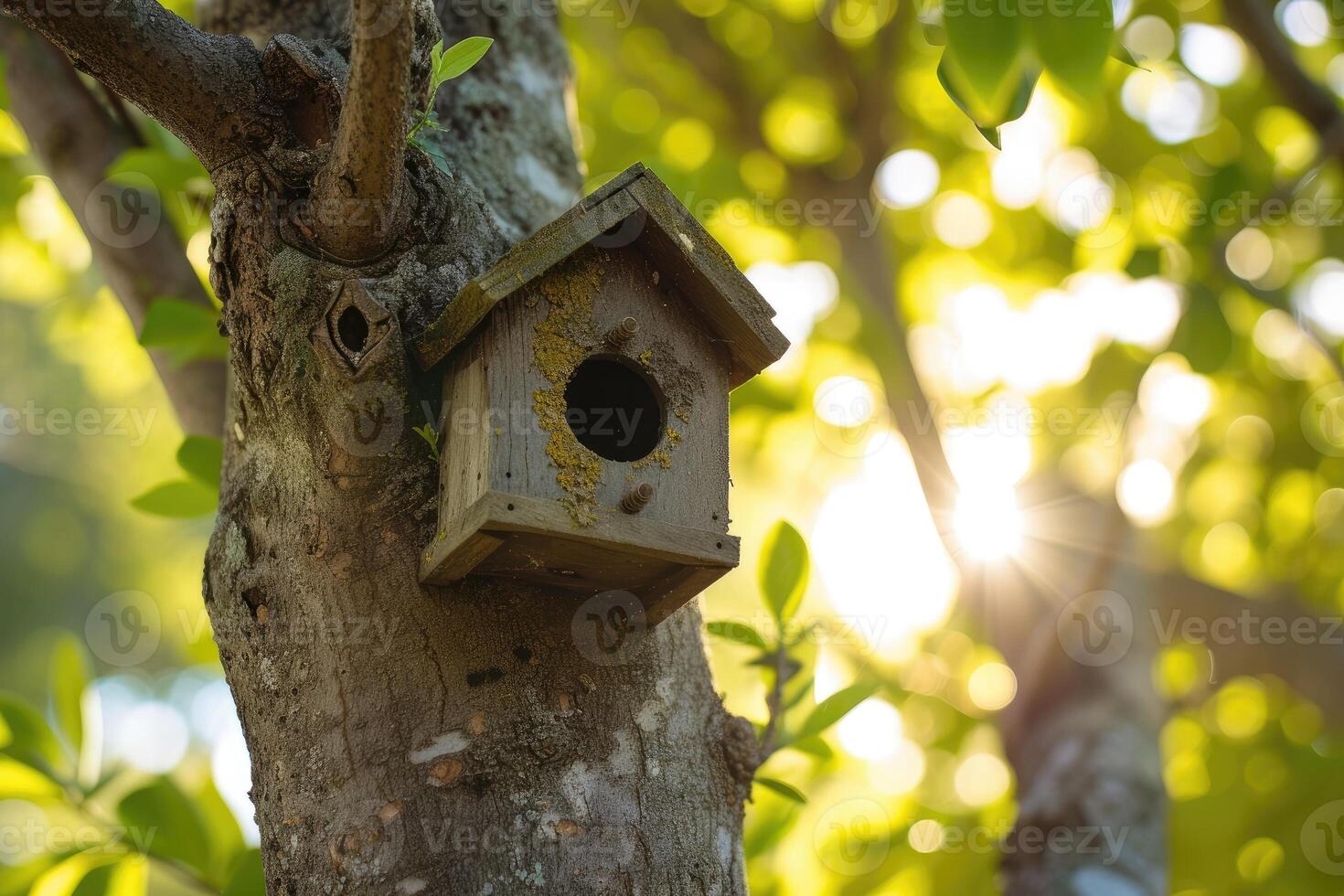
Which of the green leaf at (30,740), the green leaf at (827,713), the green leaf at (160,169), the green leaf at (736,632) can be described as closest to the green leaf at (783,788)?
the green leaf at (827,713)

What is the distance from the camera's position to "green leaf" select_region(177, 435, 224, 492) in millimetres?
2189

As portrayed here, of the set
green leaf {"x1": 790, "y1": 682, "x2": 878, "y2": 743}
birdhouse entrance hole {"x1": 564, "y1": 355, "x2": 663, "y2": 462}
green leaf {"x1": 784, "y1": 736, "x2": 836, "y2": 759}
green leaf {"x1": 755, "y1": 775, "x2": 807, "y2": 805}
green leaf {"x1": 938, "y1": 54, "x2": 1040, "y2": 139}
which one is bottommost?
green leaf {"x1": 755, "y1": 775, "x2": 807, "y2": 805}

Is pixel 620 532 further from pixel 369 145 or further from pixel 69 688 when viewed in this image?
pixel 69 688

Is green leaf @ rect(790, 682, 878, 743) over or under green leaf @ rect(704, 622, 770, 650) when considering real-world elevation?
under

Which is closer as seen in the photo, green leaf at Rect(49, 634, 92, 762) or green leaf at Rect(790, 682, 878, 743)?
green leaf at Rect(790, 682, 878, 743)

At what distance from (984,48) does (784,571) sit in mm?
997

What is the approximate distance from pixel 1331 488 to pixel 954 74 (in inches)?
167

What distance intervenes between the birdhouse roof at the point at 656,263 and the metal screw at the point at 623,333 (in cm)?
14

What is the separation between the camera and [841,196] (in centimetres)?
400

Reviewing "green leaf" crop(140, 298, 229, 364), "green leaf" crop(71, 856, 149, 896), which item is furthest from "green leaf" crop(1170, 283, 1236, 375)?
"green leaf" crop(71, 856, 149, 896)

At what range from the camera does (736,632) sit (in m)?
1.97

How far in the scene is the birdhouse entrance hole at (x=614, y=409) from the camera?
1799 mm

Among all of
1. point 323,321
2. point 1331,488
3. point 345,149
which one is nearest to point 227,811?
point 323,321

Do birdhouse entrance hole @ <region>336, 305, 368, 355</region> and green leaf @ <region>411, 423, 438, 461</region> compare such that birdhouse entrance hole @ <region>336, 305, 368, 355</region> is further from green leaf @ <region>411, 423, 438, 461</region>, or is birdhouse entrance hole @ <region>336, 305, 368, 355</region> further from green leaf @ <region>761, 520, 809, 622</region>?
green leaf @ <region>761, 520, 809, 622</region>
